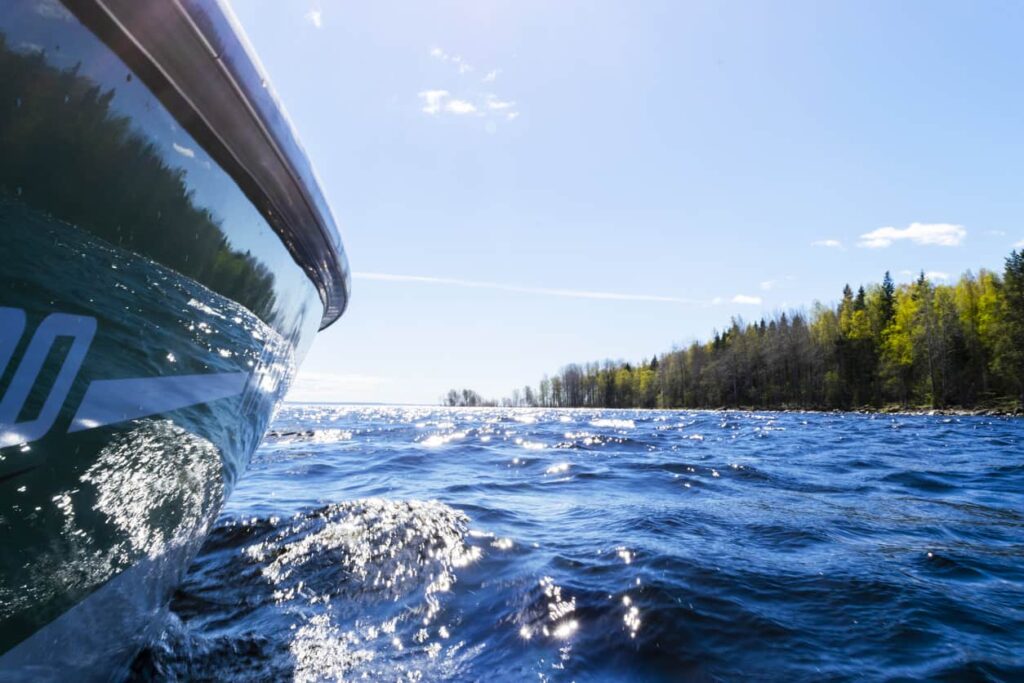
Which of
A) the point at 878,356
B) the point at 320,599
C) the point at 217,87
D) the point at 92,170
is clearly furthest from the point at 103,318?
the point at 878,356

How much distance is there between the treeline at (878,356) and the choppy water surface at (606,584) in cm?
4636

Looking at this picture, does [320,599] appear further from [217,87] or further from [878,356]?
[878,356]

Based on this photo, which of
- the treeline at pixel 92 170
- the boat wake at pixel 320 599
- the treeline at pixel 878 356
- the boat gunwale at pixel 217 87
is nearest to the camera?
the treeline at pixel 92 170

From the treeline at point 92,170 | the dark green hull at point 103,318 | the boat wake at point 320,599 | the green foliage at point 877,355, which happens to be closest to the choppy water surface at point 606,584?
the boat wake at point 320,599

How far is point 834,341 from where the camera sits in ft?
191

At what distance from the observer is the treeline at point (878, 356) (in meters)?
41.5

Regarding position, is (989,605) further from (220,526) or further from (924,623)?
(220,526)

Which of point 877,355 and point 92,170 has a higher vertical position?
point 877,355

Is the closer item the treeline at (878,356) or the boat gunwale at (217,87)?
the boat gunwale at (217,87)

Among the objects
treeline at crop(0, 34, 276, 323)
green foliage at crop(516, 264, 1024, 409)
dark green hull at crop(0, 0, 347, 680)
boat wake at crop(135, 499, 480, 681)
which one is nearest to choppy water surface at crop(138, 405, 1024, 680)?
boat wake at crop(135, 499, 480, 681)

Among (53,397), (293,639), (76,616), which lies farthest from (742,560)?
(53,397)

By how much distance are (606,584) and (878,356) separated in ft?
208

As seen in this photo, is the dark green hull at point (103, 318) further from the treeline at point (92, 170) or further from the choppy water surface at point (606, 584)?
the choppy water surface at point (606, 584)

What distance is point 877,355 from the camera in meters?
54.8
